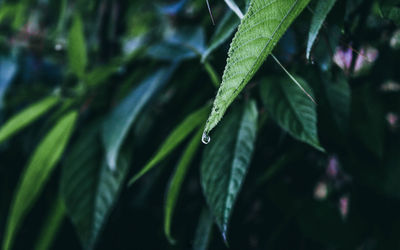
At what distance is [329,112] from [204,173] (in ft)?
0.55

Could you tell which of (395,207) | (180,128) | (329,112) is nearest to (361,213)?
(395,207)

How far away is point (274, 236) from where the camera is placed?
0.57m

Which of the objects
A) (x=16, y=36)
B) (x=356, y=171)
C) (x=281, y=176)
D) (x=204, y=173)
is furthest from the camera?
(x=16, y=36)

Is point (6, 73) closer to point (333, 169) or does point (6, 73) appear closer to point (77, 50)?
point (77, 50)

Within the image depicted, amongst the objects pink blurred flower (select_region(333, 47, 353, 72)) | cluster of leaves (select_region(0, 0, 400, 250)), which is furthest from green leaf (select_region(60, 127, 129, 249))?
pink blurred flower (select_region(333, 47, 353, 72))

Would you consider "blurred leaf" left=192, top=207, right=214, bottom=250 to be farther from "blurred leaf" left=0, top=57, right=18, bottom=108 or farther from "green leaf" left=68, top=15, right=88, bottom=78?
"blurred leaf" left=0, top=57, right=18, bottom=108

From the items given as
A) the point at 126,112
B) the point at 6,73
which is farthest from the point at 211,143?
the point at 6,73

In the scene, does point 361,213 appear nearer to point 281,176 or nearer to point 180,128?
point 281,176

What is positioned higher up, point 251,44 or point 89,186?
point 251,44

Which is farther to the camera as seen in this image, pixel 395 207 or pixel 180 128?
pixel 395 207

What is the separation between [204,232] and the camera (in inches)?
18.2

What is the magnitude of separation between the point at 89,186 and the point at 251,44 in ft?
1.20

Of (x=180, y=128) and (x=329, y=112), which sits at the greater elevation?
(x=180, y=128)

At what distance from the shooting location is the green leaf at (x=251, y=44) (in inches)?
7.4
